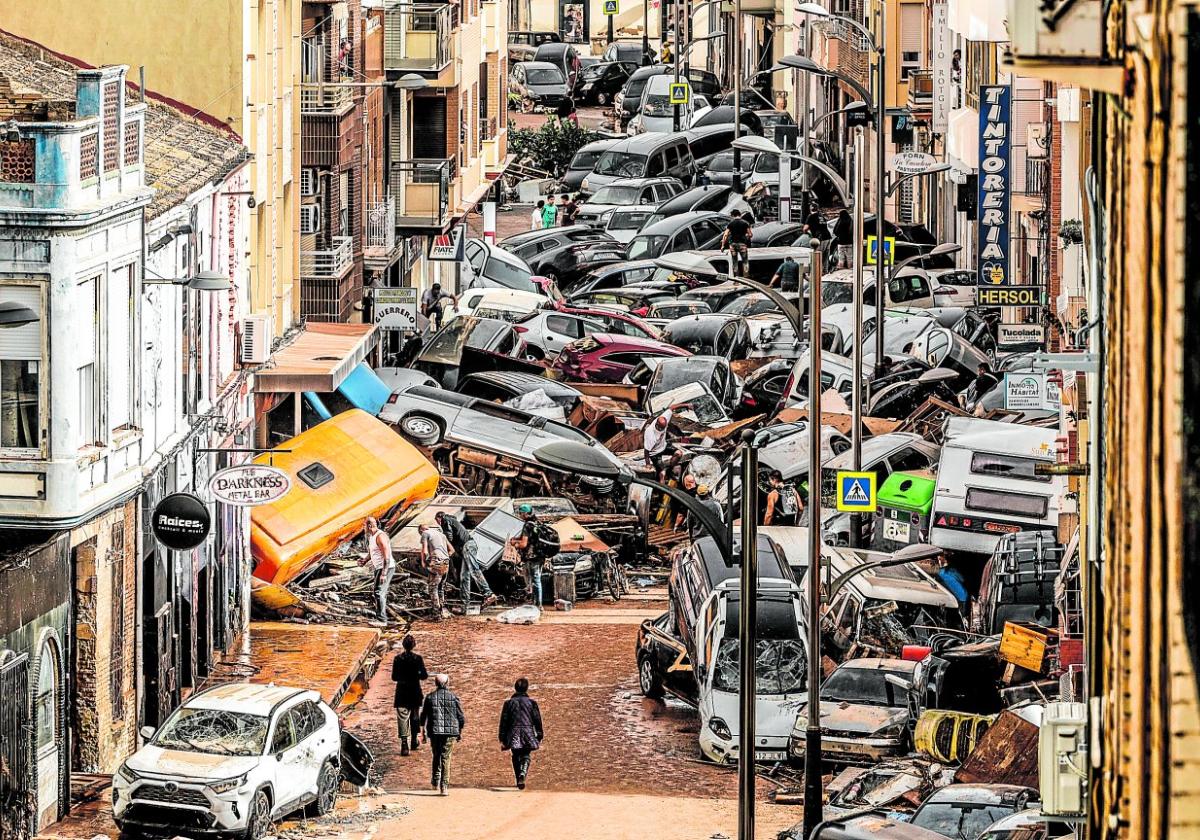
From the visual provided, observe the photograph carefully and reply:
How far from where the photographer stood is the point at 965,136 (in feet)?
168

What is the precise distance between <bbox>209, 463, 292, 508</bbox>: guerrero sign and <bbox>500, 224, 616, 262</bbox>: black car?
3694cm

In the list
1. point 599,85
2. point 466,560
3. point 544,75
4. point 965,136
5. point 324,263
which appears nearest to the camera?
point 466,560

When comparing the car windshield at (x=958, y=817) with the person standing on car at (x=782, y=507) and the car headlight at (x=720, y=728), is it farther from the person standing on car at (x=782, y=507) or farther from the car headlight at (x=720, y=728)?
the person standing on car at (x=782, y=507)

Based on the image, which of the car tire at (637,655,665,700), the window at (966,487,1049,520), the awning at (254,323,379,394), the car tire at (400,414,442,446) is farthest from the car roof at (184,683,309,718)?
the car tire at (400,414,442,446)

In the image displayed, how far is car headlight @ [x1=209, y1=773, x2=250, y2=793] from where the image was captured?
24.1 meters

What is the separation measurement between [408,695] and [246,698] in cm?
352

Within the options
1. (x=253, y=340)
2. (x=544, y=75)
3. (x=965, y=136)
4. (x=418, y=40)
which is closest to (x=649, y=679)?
(x=253, y=340)

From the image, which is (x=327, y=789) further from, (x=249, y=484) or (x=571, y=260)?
(x=571, y=260)

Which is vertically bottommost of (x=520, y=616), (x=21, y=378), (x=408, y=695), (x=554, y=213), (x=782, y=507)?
(x=408, y=695)

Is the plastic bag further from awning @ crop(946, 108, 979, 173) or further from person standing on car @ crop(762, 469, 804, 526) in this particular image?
awning @ crop(946, 108, 979, 173)

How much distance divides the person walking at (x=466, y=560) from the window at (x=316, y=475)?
1700 millimetres

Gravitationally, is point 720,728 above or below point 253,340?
below

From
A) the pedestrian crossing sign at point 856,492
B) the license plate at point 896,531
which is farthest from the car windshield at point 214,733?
the license plate at point 896,531

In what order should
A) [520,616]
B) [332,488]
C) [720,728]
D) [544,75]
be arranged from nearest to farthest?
[720,728] → [520,616] → [332,488] → [544,75]
